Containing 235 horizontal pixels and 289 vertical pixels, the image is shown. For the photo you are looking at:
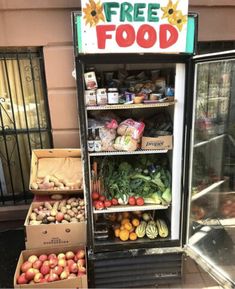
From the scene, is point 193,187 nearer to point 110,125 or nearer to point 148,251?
point 148,251

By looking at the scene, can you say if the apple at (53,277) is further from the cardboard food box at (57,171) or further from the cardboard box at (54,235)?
the cardboard food box at (57,171)

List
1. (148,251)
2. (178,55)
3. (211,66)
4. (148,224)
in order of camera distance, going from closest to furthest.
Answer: (178,55), (211,66), (148,251), (148,224)

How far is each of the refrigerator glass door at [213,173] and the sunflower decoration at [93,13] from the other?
77 centimetres

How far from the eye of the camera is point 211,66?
7.59 feet

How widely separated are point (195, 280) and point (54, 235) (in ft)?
4.54

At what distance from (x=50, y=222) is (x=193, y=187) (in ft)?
4.35

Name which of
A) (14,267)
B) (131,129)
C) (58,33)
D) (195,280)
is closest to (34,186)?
(14,267)

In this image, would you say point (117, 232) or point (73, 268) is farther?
point (117, 232)

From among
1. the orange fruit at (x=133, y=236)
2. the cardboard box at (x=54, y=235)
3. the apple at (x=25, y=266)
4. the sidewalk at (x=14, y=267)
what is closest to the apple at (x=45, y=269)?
the apple at (x=25, y=266)

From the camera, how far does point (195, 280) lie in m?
2.67

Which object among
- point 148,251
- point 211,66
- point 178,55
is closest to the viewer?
point 178,55

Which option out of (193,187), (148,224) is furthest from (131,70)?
(148,224)

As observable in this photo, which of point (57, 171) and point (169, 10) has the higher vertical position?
point (169, 10)

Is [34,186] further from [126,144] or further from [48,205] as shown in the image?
[126,144]
